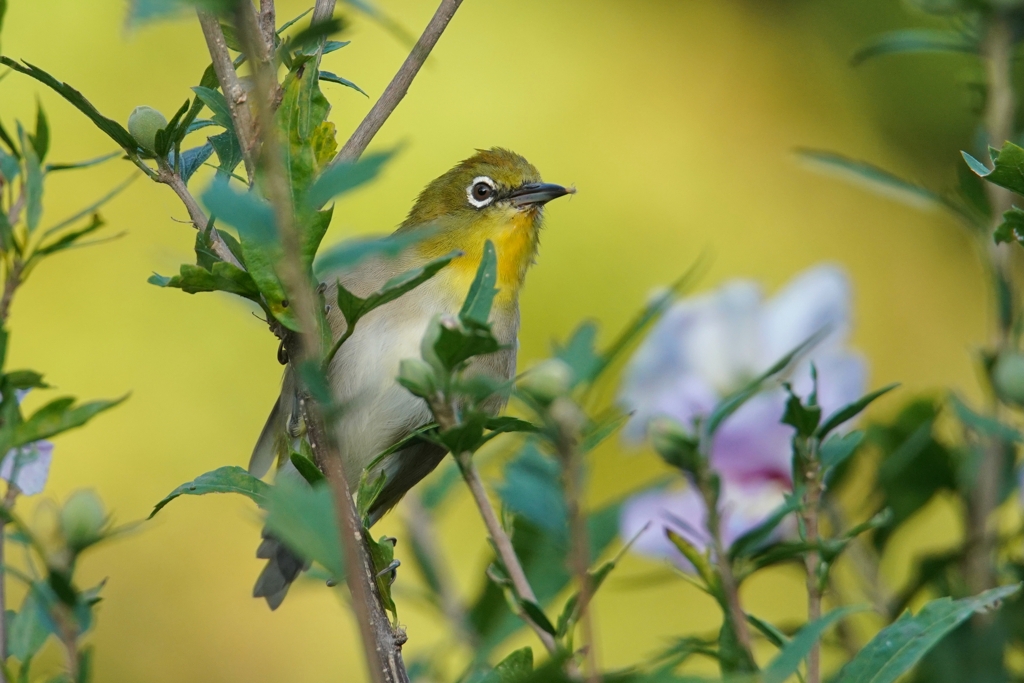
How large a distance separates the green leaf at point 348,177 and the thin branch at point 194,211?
0.68ft

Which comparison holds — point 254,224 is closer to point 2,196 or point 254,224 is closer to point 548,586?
point 2,196

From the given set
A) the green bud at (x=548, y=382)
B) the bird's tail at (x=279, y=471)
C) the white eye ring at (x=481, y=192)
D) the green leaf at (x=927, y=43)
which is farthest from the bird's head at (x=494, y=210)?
the green bud at (x=548, y=382)

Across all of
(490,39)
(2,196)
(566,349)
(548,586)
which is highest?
(490,39)

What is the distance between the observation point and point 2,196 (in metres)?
1.06

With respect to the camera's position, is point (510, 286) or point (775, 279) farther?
point (775, 279)

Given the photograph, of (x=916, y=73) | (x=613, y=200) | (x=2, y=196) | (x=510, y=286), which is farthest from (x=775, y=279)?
(x=2, y=196)

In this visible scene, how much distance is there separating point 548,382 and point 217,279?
25cm

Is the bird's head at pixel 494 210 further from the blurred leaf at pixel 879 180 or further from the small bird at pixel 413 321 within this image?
the blurred leaf at pixel 879 180

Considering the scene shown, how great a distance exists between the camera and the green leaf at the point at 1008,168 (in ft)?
2.70

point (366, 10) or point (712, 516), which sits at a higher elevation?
point (366, 10)

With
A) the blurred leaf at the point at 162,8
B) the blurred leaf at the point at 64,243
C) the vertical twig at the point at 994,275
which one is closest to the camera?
the blurred leaf at the point at 162,8

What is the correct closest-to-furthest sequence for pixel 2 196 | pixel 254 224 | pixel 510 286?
1. pixel 254 224
2. pixel 2 196
3. pixel 510 286

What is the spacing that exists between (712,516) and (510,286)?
121 centimetres

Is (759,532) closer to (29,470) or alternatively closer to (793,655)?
(793,655)
